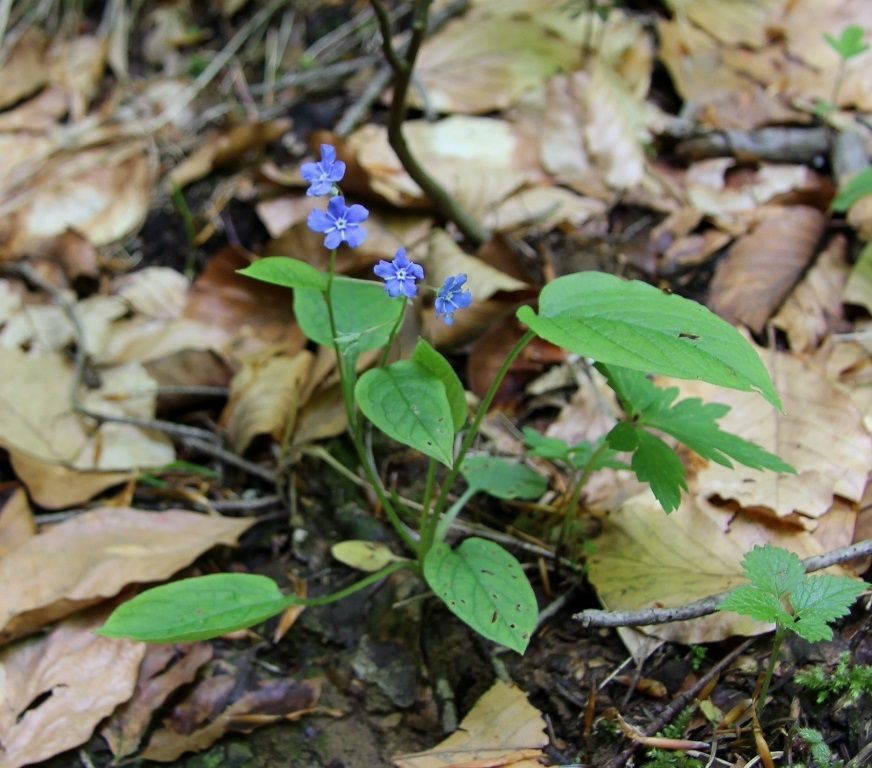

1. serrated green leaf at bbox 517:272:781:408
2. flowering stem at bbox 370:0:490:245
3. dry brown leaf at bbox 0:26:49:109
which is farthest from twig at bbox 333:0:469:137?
serrated green leaf at bbox 517:272:781:408

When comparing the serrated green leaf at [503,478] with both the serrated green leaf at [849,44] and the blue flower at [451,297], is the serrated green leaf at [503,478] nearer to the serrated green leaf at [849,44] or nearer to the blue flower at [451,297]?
the blue flower at [451,297]

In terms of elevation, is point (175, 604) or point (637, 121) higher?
point (637, 121)

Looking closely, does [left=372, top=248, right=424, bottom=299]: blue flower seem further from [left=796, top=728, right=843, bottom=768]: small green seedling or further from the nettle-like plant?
[left=796, top=728, right=843, bottom=768]: small green seedling

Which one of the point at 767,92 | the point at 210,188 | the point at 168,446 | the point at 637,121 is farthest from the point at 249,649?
the point at 767,92

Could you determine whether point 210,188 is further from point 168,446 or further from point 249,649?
point 249,649

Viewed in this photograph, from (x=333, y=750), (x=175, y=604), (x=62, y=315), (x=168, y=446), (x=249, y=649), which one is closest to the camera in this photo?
(x=175, y=604)

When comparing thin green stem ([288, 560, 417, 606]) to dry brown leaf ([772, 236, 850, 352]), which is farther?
dry brown leaf ([772, 236, 850, 352])

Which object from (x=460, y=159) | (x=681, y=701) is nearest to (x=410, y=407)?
(x=681, y=701)
